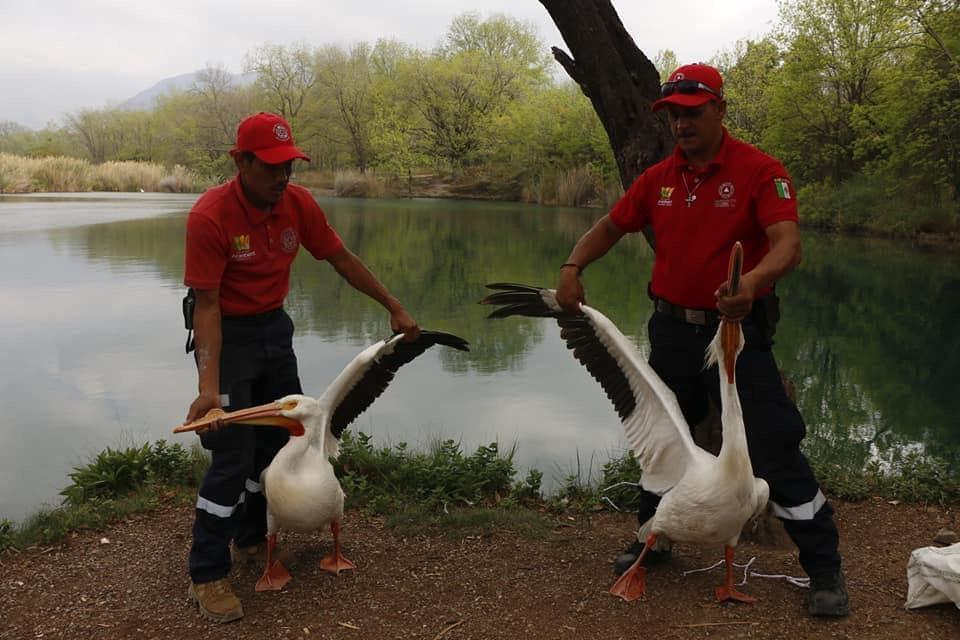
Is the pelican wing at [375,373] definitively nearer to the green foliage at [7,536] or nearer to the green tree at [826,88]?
the green foliage at [7,536]

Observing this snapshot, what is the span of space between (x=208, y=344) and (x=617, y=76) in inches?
113

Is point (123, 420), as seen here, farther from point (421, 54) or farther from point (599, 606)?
point (421, 54)

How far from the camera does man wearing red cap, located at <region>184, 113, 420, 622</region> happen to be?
3035 millimetres

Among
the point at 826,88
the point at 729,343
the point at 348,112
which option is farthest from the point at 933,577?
the point at 348,112

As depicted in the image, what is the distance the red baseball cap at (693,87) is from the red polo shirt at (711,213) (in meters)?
0.22

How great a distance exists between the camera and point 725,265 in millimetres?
3031

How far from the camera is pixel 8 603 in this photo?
3.33m

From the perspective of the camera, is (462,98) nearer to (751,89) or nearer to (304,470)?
(751,89)

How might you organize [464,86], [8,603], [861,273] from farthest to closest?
1. [464,86]
2. [861,273]
3. [8,603]

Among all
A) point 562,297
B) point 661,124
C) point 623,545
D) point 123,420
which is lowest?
point 123,420

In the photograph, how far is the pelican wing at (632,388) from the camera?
10.6 ft

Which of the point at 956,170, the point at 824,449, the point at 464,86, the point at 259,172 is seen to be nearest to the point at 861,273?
the point at 956,170

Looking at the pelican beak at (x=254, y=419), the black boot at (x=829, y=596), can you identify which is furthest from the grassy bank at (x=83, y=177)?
the black boot at (x=829, y=596)

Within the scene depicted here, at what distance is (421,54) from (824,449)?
45.2 meters
